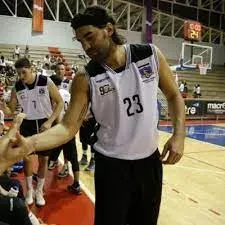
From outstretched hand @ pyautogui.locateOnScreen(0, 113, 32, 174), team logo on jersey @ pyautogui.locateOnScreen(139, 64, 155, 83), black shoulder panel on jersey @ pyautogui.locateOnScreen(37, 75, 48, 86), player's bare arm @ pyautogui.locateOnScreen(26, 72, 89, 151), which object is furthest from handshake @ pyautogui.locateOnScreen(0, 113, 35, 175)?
black shoulder panel on jersey @ pyautogui.locateOnScreen(37, 75, 48, 86)

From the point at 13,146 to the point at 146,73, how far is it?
97 centimetres

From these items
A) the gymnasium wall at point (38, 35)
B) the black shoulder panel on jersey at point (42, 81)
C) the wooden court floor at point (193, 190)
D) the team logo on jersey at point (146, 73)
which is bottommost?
the wooden court floor at point (193, 190)

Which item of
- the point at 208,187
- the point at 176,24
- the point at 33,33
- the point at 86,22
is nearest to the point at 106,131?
the point at 86,22

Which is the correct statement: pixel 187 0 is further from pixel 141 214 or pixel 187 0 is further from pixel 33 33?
pixel 141 214

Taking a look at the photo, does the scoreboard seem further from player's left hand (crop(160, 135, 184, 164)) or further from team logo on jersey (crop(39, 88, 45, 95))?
player's left hand (crop(160, 135, 184, 164))

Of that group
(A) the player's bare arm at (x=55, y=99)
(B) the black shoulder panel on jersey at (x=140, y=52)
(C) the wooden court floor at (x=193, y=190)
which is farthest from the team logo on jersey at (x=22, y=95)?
(B) the black shoulder panel on jersey at (x=140, y=52)

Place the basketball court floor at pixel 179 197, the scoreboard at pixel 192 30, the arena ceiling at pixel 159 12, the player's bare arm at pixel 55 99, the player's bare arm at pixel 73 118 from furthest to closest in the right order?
the arena ceiling at pixel 159 12, the scoreboard at pixel 192 30, the player's bare arm at pixel 55 99, the basketball court floor at pixel 179 197, the player's bare arm at pixel 73 118

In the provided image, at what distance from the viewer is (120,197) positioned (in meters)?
2.30

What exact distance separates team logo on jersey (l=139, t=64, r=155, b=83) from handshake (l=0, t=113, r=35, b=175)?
2.82 ft

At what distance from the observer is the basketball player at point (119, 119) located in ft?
7.35

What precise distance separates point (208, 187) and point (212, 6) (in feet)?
76.7

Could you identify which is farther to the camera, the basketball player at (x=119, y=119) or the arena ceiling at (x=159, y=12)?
the arena ceiling at (x=159, y=12)

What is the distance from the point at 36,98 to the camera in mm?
4852

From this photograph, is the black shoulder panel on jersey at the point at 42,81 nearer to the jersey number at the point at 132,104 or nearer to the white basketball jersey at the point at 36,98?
the white basketball jersey at the point at 36,98
